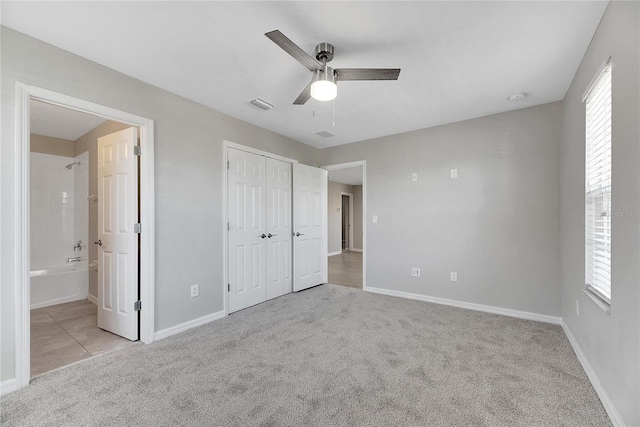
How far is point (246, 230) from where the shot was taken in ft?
11.9

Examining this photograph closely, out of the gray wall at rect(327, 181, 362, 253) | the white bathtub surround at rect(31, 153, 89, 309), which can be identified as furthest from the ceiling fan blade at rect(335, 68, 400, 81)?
the gray wall at rect(327, 181, 362, 253)

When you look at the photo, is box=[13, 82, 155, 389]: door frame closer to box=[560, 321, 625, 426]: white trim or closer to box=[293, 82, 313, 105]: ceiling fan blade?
box=[293, 82, 313, 105]: ceiling fan blade

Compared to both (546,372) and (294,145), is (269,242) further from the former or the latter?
(546,372)

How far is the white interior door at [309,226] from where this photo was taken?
4.38 metres

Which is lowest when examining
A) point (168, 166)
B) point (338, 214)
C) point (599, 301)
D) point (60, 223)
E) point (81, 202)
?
point (599, 301)

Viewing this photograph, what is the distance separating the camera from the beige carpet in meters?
1.63

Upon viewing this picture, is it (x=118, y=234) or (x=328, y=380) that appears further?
(x=118, y=234)

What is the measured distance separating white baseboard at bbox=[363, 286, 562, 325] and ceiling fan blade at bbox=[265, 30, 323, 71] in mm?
3309

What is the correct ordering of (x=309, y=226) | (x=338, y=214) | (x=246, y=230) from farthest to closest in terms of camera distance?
(x=338, y=214)
(x=309, y=226)
(x=246, y=230)

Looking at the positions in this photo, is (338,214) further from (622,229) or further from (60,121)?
(622,229)

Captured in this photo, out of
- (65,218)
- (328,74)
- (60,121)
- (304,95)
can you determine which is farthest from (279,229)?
(65,218)

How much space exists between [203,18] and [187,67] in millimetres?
685

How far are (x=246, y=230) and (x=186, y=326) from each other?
4.23 feet

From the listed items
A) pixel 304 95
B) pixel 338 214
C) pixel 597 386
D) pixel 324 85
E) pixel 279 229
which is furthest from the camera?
pixel 338 214
